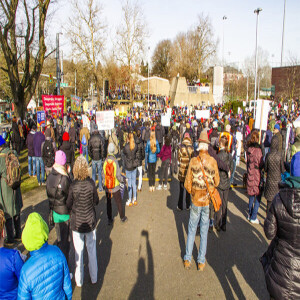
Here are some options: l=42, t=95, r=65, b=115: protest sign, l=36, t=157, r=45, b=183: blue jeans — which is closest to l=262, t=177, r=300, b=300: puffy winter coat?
l=36, t=157, r=45, b=183: blue jeans

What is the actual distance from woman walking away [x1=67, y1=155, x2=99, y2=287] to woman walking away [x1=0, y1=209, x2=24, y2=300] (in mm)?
1633

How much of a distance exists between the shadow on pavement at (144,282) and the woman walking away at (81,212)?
0.70m

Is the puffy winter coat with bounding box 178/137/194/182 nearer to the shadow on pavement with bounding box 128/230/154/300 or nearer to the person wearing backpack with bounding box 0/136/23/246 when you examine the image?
the shadow on pavement with bounding box 128/230/154/300

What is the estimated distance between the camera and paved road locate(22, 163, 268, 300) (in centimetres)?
423

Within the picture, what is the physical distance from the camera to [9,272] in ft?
8.24

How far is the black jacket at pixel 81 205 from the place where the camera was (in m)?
4.26

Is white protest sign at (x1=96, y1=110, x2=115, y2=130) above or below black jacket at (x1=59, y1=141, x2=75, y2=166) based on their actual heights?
above

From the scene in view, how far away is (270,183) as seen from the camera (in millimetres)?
6078

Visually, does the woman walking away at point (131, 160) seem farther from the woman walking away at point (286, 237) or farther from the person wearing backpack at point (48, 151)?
the woman walking away at point (286, 237)

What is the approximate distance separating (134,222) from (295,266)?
14.1 ft

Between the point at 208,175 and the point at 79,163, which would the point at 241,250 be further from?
the point at 79,163

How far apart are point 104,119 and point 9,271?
8429mm

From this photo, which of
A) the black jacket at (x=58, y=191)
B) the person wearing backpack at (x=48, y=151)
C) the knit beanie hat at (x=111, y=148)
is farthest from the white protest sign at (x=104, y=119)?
the black jacket at (x=58, y=191)

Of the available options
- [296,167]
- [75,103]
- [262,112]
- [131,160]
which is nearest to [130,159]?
[131,160]
